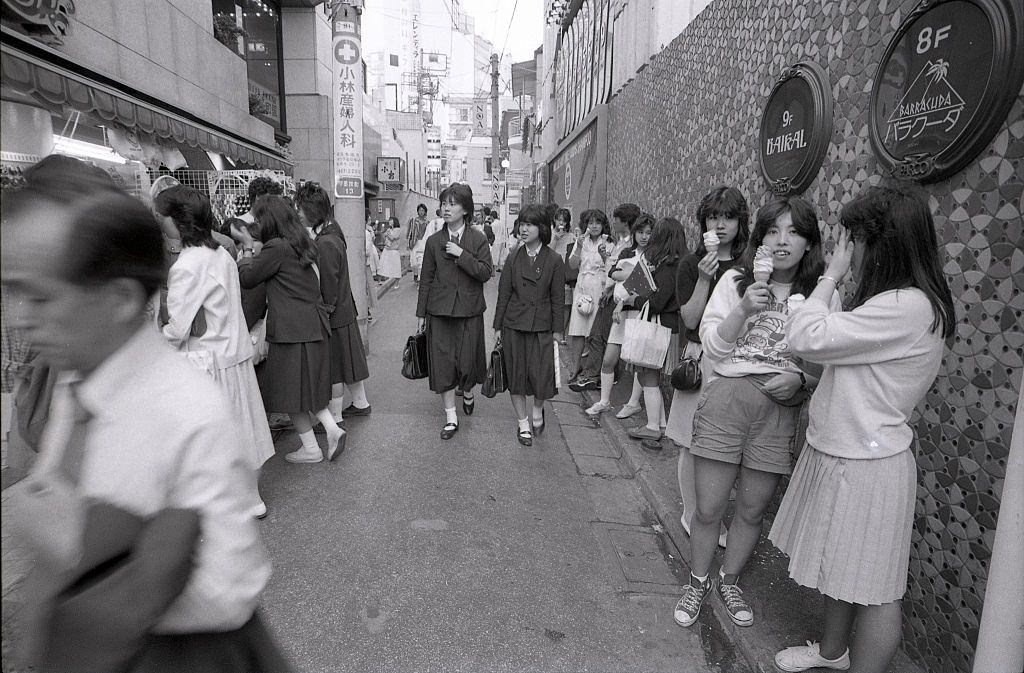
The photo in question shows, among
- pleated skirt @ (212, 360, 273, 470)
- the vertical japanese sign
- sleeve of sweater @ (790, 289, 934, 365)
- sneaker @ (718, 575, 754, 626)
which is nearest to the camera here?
sleeve of sweater @ (790, 289, 934, 365)

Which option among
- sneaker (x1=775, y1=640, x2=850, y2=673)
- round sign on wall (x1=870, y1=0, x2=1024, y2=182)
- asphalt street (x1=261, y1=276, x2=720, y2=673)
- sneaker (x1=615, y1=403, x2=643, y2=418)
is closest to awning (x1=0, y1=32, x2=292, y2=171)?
asphalt street (x1=261, y1=276, x2=720, y2=673)

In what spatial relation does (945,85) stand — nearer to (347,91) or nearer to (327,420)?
(327,420)

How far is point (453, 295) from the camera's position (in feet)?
16.6

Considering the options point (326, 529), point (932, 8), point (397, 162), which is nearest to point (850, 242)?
point (932, 8)

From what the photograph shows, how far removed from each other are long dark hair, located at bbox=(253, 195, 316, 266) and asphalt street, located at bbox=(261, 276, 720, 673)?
5.44 ft

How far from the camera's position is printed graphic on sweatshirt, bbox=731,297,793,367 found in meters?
2.62

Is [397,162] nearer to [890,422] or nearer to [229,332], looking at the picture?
[229,332]

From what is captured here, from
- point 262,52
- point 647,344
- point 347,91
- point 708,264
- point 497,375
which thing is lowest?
point 497,375

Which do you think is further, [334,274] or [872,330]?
[334,274]

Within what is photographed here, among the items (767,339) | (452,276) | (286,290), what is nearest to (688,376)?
(767,339)

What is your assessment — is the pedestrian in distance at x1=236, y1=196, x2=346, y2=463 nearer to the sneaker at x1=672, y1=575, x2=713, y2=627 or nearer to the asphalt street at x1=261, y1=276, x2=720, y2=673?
the asphalt street at x1=261, y1=276, x2=720, y2=673

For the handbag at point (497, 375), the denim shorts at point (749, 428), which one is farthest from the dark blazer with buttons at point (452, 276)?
the denim shorts at point (749, 428)

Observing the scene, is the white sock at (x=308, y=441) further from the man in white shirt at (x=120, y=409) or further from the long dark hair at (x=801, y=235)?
the man in white shirt at (x=120, y=409)

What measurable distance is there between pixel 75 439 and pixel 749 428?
2.43 metres
